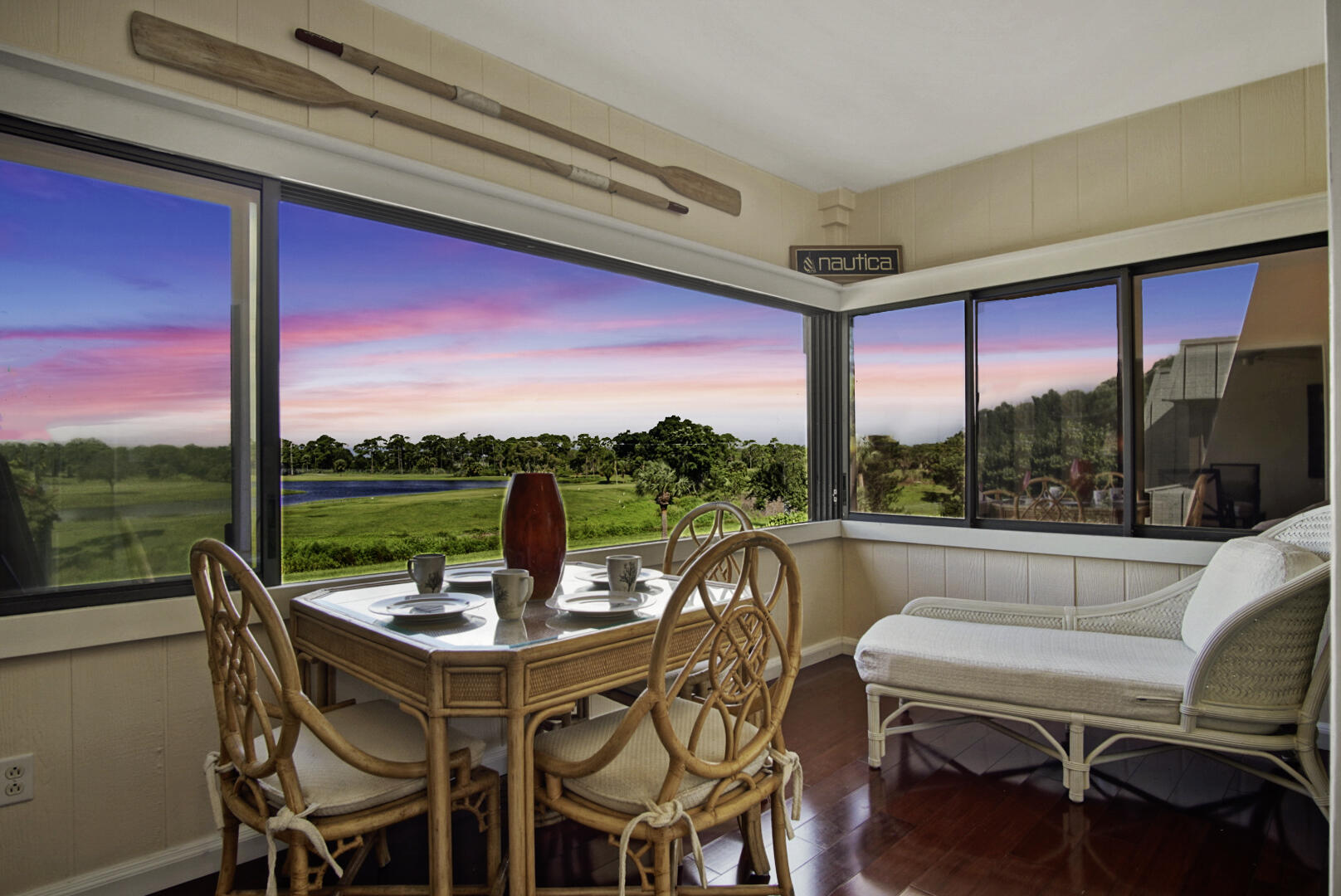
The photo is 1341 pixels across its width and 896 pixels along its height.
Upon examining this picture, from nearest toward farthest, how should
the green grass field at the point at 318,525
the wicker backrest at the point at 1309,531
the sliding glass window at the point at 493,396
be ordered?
1. the green grass field at the point at 318,525
2. the wicker backrest at the point at 1309,531
3. the sliding glass window at the point at 493,396

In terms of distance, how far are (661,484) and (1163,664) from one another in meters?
2.36

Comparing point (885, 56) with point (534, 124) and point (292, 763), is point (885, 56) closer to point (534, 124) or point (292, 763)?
point (534, 124)

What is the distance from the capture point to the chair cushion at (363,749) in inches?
61.5

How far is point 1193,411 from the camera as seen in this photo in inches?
124

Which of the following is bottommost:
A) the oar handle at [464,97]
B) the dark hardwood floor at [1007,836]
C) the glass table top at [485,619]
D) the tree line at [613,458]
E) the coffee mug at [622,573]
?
the dark hardwood floor at [1007,836]

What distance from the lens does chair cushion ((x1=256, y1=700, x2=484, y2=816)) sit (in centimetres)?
156

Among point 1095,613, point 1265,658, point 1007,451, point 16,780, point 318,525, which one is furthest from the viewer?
point 1007,451

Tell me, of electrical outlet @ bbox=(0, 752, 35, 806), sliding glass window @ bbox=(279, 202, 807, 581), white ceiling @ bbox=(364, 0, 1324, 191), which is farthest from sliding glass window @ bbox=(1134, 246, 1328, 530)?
electrical outlet @ bbox=(0, 752, 35, 806)

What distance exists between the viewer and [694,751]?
5.12 ft

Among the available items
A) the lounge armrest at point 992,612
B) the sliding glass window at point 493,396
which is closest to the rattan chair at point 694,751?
the sliding glass window at point 493,396

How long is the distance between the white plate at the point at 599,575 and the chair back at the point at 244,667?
3.24 feet

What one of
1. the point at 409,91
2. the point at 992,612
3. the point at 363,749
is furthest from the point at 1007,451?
the point at 363,749

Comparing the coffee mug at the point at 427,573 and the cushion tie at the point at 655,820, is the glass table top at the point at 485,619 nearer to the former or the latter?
the coffee mug at the point at 427,573

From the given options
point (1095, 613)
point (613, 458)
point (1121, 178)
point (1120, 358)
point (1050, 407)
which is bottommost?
point (1095, 613)
